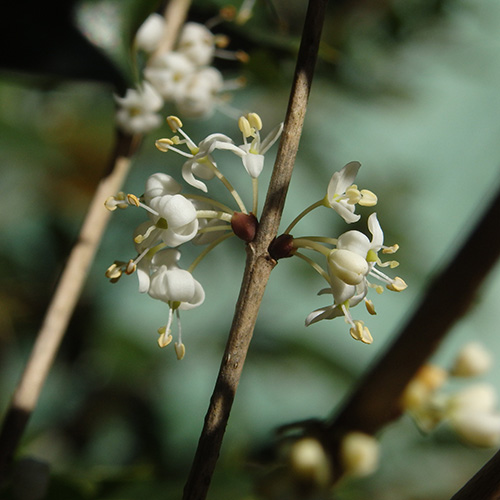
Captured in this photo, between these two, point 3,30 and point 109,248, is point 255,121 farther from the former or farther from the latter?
point 109,248

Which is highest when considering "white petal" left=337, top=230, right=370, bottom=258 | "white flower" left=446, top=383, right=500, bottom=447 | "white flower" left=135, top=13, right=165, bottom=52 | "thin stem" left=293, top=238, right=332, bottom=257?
"white flower" left=135, top=13, right=165, bottom=52

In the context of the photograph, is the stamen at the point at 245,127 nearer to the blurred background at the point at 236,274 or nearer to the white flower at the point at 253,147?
the white flower at the point at 253,147

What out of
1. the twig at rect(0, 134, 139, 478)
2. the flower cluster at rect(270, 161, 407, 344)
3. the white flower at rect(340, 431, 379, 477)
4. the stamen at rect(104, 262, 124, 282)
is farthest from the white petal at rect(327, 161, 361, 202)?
the white flower at rect(340, 431, 379, 477)

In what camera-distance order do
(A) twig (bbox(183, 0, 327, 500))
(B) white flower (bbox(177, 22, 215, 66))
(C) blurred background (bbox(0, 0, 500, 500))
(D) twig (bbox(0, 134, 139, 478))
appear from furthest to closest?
(C) blurred background (bbox(0, 0, 500, 500)) → (B) white flower (bbox(177, 22, 215, 66)) → (D) twig (bbox(0, 134, 139, 478)) → (A) twig (bbox(183, 0, 327, 500))

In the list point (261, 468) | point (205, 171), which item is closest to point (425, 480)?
point (261, 468)

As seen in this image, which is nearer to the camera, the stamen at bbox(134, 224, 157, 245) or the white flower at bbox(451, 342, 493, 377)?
the stamen at bbox(134, 224, 157, 245)

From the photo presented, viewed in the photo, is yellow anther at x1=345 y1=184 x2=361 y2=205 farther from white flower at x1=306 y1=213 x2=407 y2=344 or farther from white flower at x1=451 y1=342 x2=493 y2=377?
white flower at x1=451 y1=342 x2=493 y2=377

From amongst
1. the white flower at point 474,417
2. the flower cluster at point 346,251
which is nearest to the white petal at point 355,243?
the flower cluster at point 346,251

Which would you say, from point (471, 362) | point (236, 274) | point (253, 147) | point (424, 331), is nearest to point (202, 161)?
point (253, 147)
